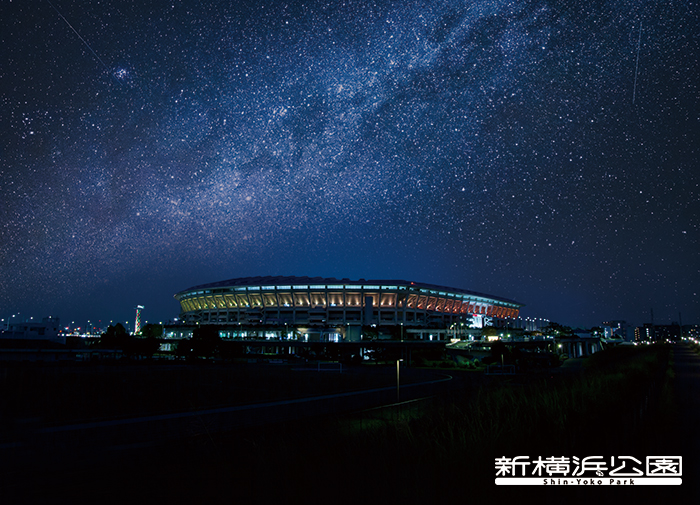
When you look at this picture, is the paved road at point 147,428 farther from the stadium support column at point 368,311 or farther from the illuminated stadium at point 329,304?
the stadium support column at point 368,311

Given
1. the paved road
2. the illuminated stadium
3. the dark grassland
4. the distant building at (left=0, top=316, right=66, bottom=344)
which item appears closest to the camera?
the dark grassland

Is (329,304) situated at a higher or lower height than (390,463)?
higher

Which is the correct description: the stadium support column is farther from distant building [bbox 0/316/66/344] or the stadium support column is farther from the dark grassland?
the dark grassland

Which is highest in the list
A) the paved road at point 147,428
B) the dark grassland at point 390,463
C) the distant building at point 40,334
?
the dark grassland at point 390,463

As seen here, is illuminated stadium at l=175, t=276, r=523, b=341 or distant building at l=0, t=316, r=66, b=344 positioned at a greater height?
illuminated stadium at l=175, t=276, r=523, b=341

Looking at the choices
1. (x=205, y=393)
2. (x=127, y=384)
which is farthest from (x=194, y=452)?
(x=127, y=384)

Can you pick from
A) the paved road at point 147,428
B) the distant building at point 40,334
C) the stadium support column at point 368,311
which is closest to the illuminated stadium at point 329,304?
the stadium support column at point 368,311

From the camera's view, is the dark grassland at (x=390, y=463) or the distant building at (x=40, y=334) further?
the distant building at (x=40, y=334)

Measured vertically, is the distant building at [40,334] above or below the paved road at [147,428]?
below

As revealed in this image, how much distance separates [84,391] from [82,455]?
12911 mm

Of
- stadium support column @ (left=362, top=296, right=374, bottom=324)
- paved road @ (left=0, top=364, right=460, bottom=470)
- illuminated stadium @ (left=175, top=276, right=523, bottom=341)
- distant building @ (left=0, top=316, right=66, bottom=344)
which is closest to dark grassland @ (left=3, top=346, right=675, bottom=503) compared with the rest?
paved road @ (left=0, top=364, right=460, bottom=470)

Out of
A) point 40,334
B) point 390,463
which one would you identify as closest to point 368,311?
point 40,334

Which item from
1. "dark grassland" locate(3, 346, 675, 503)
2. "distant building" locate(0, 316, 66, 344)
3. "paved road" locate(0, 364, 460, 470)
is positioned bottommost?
"distant building" locate(0, 316, 66, 344)

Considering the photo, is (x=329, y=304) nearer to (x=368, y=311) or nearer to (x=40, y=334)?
(x=368, y=311)
